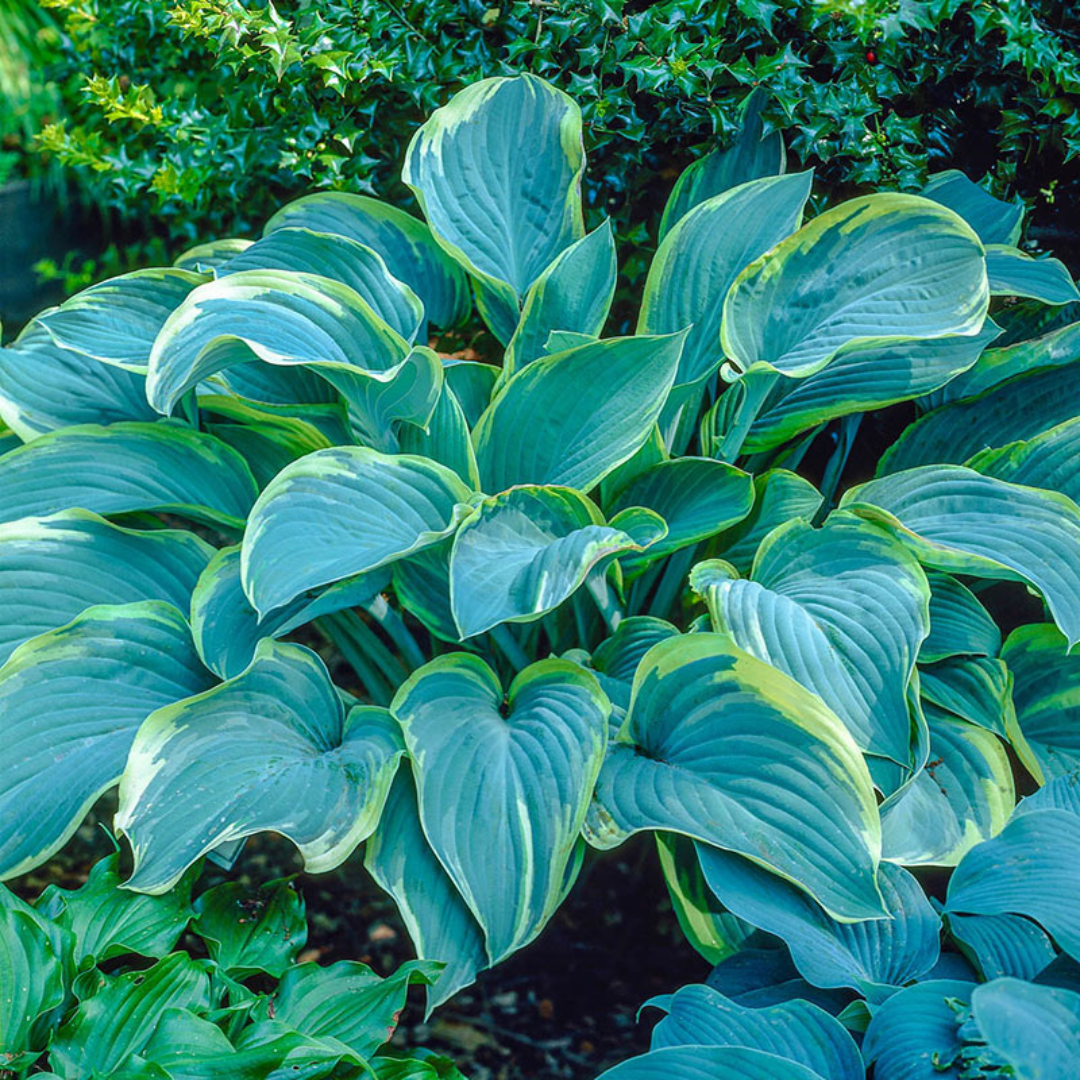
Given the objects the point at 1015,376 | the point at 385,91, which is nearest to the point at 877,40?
the point at 1015,376

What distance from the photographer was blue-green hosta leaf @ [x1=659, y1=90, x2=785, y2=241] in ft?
5.93

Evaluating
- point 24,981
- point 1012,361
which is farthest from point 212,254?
point 1012,361

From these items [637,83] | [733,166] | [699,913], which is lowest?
[699,913]

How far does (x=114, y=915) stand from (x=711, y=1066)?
77 cm

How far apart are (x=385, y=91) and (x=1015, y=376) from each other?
127 cm

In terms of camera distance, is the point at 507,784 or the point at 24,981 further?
the point at 507,784

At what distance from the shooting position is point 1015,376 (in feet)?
5.58

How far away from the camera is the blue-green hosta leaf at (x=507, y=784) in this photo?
123 centimetres

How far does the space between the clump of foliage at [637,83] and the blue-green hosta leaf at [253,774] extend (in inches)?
43.5

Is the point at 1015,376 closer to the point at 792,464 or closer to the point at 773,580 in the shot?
the point at 792,464

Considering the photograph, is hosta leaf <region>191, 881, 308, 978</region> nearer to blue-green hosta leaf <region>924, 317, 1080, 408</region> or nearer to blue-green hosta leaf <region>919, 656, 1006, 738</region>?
blue-green hosta leaf <region>919, 656, 1006, 738</region>

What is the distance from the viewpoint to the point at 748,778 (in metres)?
1.27

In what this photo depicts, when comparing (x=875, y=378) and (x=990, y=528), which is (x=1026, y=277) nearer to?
(x=875, y=378)

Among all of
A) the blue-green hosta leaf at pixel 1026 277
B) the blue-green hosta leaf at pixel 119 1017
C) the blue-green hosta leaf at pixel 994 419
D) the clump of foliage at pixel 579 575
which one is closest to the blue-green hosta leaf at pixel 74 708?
the clump of foliage at pixel 579 575
